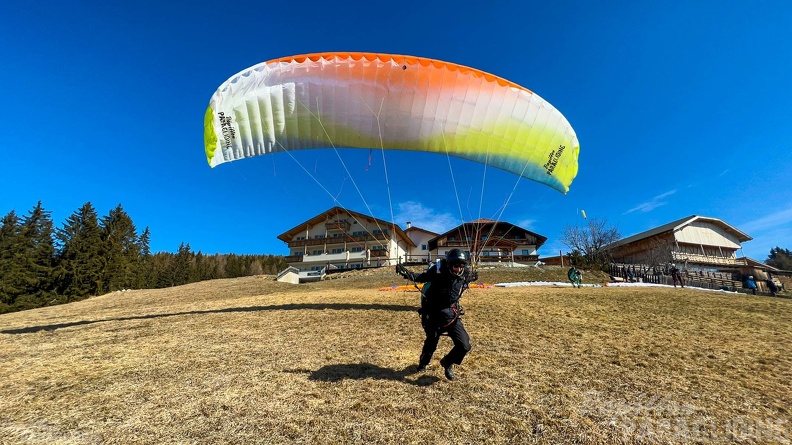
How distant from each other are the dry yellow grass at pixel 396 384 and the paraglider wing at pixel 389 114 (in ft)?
17.8

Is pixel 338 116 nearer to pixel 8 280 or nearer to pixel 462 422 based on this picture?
pixel 462 422

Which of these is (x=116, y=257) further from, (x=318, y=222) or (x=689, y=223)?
(x=689, y=223)

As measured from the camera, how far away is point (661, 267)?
3747 cm

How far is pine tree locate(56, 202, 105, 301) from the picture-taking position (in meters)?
35.9

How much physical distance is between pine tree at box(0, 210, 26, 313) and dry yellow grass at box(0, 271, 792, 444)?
3335 cm

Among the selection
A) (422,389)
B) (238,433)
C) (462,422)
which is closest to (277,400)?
(238,433)

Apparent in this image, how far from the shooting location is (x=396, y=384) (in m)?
5.29

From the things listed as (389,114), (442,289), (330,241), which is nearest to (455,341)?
(442,289)

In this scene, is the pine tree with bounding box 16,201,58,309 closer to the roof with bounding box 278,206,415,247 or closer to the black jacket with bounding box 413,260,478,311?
the roof with bounding box 278,206,415,247

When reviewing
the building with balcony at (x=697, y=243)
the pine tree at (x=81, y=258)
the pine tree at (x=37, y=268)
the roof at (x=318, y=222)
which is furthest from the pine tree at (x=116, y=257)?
the building with balcony at (x=697, y=243)

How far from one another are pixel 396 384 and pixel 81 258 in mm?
46305

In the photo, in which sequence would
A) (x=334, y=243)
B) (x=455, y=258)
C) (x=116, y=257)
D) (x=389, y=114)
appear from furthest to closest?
(x=334, y=243)
(x=116, y=257)
(x=389, y=114)
(x=455, y=258)

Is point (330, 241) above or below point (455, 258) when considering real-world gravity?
above

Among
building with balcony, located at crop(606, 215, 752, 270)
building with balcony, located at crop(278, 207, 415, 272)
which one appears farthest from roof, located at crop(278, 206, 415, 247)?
building with balcony, located at crop(606, 215, 752, 270)
